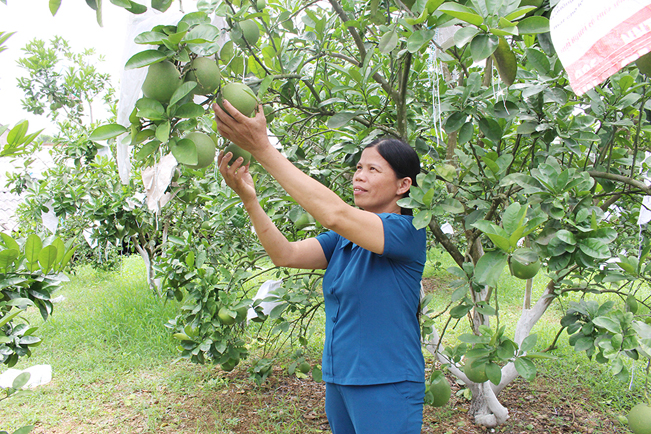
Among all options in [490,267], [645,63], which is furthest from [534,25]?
[490,267]

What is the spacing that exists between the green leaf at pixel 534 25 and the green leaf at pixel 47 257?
1.31m

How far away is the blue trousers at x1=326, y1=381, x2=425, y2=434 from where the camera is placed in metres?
1.13

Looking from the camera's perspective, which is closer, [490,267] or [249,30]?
[490,267]

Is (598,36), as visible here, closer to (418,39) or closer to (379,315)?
(418,39)

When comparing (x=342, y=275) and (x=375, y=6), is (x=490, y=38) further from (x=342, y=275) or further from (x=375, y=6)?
(x=342, y=275)

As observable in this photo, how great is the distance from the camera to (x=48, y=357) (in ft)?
11.1

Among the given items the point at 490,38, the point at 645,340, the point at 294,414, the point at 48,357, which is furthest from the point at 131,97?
the point at 48,357

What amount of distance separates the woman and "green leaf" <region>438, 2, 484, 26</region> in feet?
1.44

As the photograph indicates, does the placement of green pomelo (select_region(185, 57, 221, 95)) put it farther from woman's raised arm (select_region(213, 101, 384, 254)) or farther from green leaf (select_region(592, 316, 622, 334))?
green leaf (select_region(592, 316, 622, 334))

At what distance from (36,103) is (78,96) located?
0.44 meters

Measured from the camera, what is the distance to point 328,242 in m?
1.46

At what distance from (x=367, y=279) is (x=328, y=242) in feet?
0.93

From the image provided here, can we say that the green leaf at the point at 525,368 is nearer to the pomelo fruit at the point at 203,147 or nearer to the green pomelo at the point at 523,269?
the green pomelo at the point at 523,269

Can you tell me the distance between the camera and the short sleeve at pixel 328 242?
1.45m
